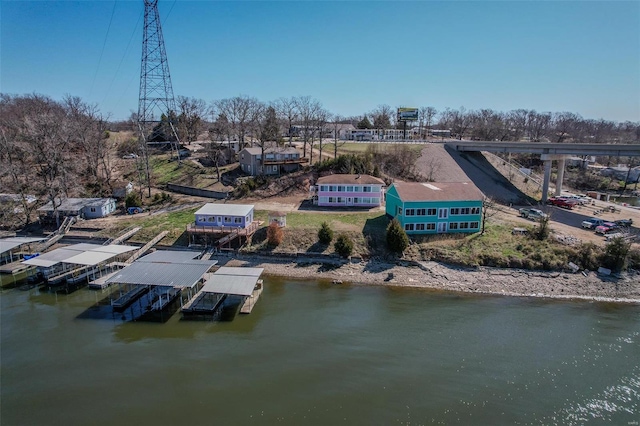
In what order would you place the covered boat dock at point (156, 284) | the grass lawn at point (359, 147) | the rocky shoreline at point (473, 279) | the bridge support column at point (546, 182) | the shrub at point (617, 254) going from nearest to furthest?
the covered boat dock at point (156, 284) < the rocky shoreline at point (473, 279) < the shrub at point (617, 254) < the bridge support column at point (546, 182) < the grass lawn at point (359, 147)

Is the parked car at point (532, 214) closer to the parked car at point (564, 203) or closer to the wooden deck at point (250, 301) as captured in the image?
the parked car at point (564, 203)

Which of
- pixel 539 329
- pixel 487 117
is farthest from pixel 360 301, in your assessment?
pixel 487 117

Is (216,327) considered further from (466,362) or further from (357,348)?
(466,362)

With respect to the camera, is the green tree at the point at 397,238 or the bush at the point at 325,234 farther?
the bush at the point at 325,234

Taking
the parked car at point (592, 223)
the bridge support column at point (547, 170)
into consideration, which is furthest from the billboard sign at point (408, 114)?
the parked car at point (592, 223)

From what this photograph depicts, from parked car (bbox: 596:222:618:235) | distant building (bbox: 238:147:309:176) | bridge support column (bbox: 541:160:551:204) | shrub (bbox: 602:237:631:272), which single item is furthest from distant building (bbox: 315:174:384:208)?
bridge support column (bbox: 541:160:551:204)

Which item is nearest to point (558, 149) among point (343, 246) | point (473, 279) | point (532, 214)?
point (532, 214)

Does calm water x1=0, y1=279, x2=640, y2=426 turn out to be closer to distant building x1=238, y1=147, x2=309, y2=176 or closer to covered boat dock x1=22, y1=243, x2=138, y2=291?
covered boat dock x1=22, y1=243, x2=138, y2=291
